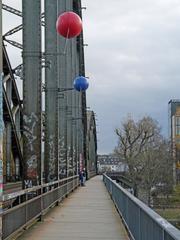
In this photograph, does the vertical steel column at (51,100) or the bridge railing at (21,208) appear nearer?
the bridge railing at (21,208)

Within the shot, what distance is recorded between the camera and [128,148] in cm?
9512

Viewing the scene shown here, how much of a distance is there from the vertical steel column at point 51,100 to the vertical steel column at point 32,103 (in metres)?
6.92

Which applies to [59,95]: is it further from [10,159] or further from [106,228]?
[10,159]

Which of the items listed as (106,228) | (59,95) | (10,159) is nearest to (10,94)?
(10,159)

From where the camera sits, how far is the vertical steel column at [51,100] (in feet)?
81.9

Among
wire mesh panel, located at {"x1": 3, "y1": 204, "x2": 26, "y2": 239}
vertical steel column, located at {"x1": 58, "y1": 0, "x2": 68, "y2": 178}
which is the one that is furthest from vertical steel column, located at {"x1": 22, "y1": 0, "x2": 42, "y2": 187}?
vertical steel column, located at {"x1": 58, "y1": 0, "x2": 68, "y2": 178}

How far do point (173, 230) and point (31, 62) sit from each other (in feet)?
40.7

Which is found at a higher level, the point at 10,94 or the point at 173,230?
the point at 10,94

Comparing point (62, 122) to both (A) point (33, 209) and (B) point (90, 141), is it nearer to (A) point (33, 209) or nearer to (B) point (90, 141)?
(A) point (33, 209)

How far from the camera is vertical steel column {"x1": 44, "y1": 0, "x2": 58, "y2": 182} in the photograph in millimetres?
24969

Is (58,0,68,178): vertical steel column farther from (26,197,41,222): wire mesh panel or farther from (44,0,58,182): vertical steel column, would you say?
(26,197,41,222): wire mesh panel

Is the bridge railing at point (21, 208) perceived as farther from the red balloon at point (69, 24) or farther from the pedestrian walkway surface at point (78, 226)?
the red balloon at point (69, 24)

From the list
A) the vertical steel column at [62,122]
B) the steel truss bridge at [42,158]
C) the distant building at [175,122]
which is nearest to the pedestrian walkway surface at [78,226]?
the steel truss bridge at [42,158]

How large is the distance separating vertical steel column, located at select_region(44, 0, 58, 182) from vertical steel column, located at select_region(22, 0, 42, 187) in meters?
6.92
